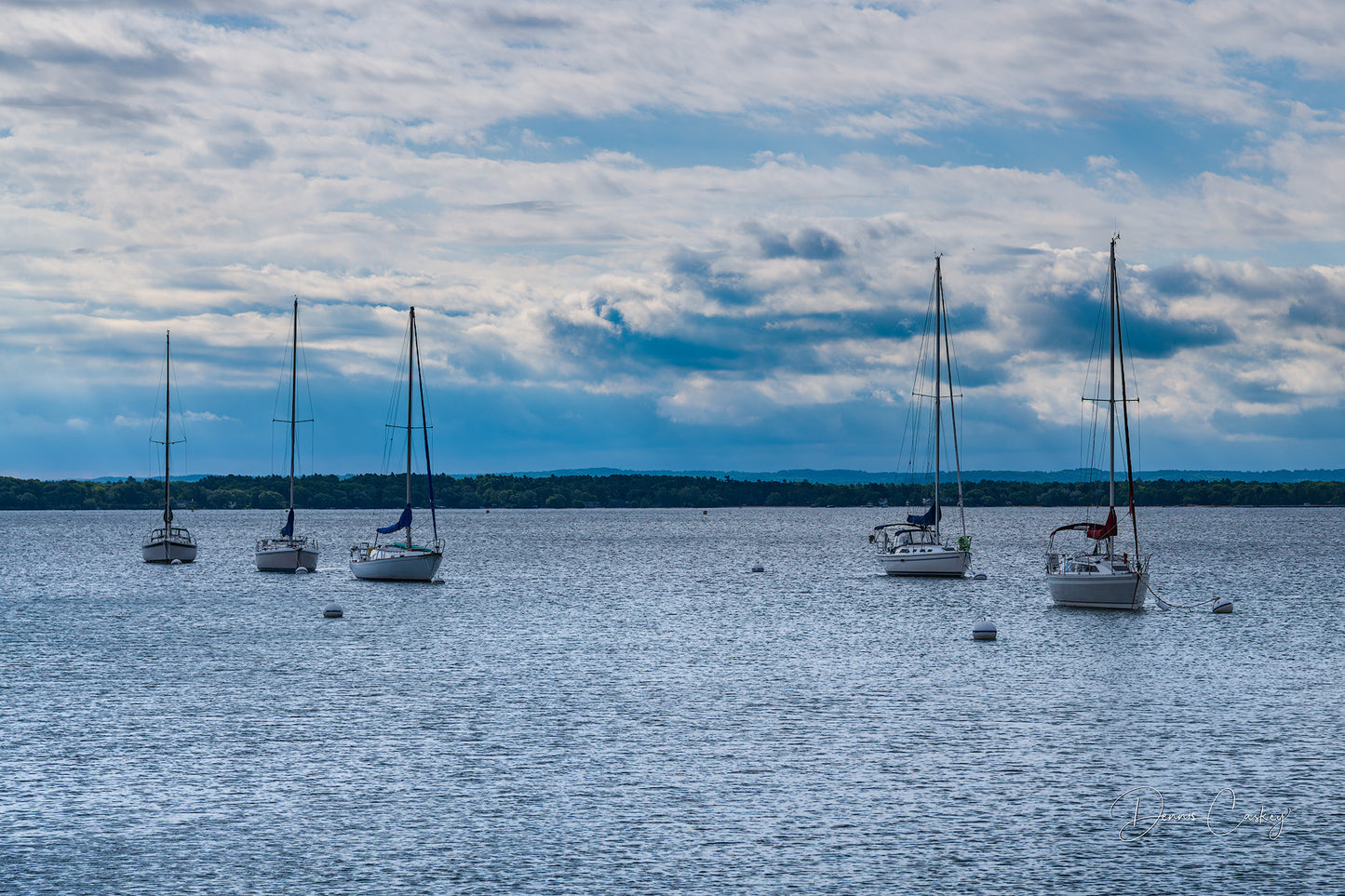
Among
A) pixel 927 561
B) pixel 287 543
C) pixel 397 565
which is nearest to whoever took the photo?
pixel 397 565

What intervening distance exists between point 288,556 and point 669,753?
81096mm

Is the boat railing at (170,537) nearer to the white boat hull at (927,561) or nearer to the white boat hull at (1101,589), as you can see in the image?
the white boat hull at (927,561)

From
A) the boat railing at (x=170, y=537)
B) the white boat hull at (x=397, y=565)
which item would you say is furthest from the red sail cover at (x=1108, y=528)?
the boat railing at (x=170, y=537)

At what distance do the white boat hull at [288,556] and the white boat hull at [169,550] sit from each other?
9781 mm

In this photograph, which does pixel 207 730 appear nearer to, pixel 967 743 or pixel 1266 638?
pixel 967 743

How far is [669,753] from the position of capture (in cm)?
3528

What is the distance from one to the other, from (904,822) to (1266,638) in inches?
1703

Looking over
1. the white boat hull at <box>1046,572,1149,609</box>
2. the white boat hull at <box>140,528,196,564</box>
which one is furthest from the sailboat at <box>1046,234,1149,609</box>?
the white boat hull at <box>140,528,196,564</box>

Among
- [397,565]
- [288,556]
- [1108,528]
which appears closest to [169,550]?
[288,556]

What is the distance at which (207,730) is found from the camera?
38.7m

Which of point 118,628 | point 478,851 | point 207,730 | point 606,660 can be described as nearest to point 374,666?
point 606,660

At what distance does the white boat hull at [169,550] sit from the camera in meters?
117

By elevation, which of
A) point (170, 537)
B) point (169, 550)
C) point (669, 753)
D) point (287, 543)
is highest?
point (170, 537)

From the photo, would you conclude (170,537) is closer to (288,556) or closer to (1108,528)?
(288,556)
